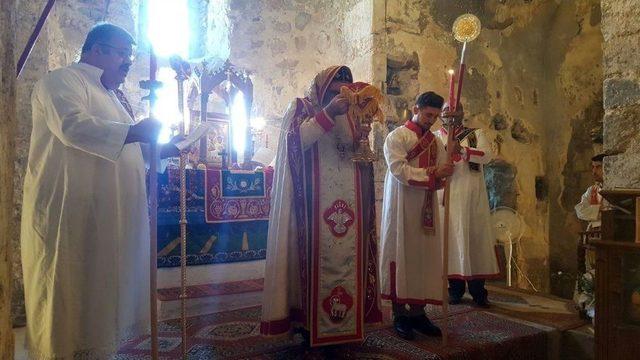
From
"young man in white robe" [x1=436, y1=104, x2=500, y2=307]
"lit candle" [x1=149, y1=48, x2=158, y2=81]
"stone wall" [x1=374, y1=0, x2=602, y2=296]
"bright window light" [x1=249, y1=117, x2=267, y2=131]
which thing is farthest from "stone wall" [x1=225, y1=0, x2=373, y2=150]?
"lit candle" [x1=149, y1=48, x2=158, y2=81]

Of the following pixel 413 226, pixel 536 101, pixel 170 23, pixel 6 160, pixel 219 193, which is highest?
pixel 170 23

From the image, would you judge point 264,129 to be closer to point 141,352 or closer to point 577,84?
point 141,352

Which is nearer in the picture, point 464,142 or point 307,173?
point 307,173

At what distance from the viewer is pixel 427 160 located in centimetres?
312

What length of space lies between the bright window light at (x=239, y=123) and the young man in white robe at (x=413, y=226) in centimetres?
190

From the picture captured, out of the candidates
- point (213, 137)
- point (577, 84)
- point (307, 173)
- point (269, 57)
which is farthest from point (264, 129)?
point (577, 84)

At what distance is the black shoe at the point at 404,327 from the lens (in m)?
2.78

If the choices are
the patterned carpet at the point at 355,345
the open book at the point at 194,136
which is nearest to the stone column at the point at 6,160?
the open book at the point at 194,136

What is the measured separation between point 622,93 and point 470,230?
1.61m

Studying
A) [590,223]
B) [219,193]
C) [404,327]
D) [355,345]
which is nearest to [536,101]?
[590,223]

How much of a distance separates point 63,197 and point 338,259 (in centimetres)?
151

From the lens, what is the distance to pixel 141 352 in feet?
8.56

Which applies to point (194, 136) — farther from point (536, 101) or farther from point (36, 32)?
point (536, 101)

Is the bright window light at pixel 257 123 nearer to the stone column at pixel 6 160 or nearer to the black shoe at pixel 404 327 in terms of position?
the black shoe at pixel 404 327
